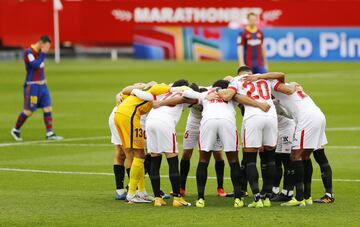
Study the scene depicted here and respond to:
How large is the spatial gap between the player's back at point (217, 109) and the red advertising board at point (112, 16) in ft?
149

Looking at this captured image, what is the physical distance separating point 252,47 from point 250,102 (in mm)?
12583

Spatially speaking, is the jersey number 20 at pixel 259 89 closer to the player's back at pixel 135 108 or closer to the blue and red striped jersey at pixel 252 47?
the player's back at pixel 135 108

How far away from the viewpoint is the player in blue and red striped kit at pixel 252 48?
27109mm

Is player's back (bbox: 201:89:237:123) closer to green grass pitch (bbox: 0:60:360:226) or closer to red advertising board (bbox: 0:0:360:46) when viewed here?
green grass pitch (bbox: 0:60:360:226)

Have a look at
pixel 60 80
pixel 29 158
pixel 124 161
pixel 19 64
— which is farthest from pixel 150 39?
pixel 124 161

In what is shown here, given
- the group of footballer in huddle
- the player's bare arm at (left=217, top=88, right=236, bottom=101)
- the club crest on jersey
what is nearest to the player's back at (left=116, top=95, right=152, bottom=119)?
the group of footballer in huddle

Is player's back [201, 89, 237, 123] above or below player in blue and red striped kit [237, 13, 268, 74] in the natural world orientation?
below

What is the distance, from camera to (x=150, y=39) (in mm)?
57500

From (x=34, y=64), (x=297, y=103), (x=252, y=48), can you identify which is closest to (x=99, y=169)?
(x=297, y=103)

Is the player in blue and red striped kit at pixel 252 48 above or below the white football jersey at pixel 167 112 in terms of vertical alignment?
above

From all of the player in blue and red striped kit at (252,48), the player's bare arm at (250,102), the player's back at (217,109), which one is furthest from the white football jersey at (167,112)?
the player in blue and red striped kit at (252,48)

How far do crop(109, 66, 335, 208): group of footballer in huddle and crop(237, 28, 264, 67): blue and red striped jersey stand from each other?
11.5 metres

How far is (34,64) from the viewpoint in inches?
947

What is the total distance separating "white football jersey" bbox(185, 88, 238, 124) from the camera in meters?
14.9
